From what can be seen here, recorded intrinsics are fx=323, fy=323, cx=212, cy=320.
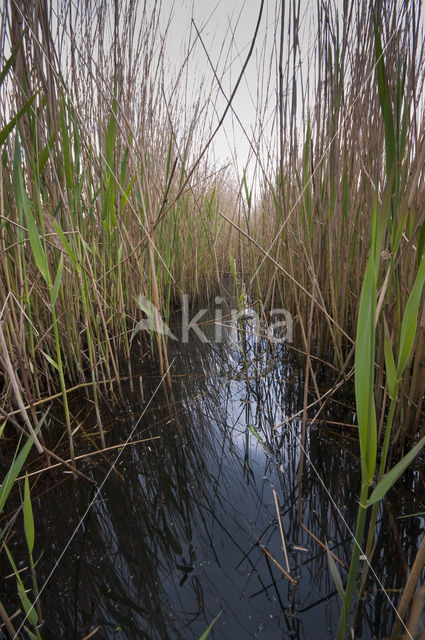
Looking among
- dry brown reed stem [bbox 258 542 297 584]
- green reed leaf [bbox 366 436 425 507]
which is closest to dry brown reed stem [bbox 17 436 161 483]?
dry brown reed stem [bbox 258 542 297 584]

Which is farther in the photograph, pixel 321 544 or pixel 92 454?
pixel 92 454

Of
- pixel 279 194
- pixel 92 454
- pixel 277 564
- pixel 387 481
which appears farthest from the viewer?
pixel 279 194

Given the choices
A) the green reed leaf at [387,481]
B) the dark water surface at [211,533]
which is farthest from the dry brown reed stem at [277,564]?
the green reed leaf at [387,481]

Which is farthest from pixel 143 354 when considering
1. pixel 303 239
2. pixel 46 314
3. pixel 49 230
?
pixel 303 239

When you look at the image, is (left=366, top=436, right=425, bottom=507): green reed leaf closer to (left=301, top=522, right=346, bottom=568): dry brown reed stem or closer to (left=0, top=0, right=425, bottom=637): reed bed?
(left=0, top=0, right=425, bottom=637): reed bed

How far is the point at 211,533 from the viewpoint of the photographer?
55cm

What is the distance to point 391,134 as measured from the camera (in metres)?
0.39

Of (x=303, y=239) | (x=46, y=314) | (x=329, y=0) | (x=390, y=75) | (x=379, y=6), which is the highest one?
(x=329, y=0)

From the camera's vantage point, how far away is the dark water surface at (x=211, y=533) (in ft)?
1.39

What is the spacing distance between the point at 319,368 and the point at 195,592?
89 cm

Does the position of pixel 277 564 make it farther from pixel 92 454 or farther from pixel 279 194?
pixel 279 194

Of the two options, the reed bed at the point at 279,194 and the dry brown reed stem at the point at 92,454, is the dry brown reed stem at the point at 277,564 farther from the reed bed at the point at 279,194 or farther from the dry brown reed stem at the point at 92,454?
the dry brown reed stem at the point at 92,454

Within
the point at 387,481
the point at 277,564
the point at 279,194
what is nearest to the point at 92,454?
the point at 277,564

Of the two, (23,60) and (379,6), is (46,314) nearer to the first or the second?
(23,60)
